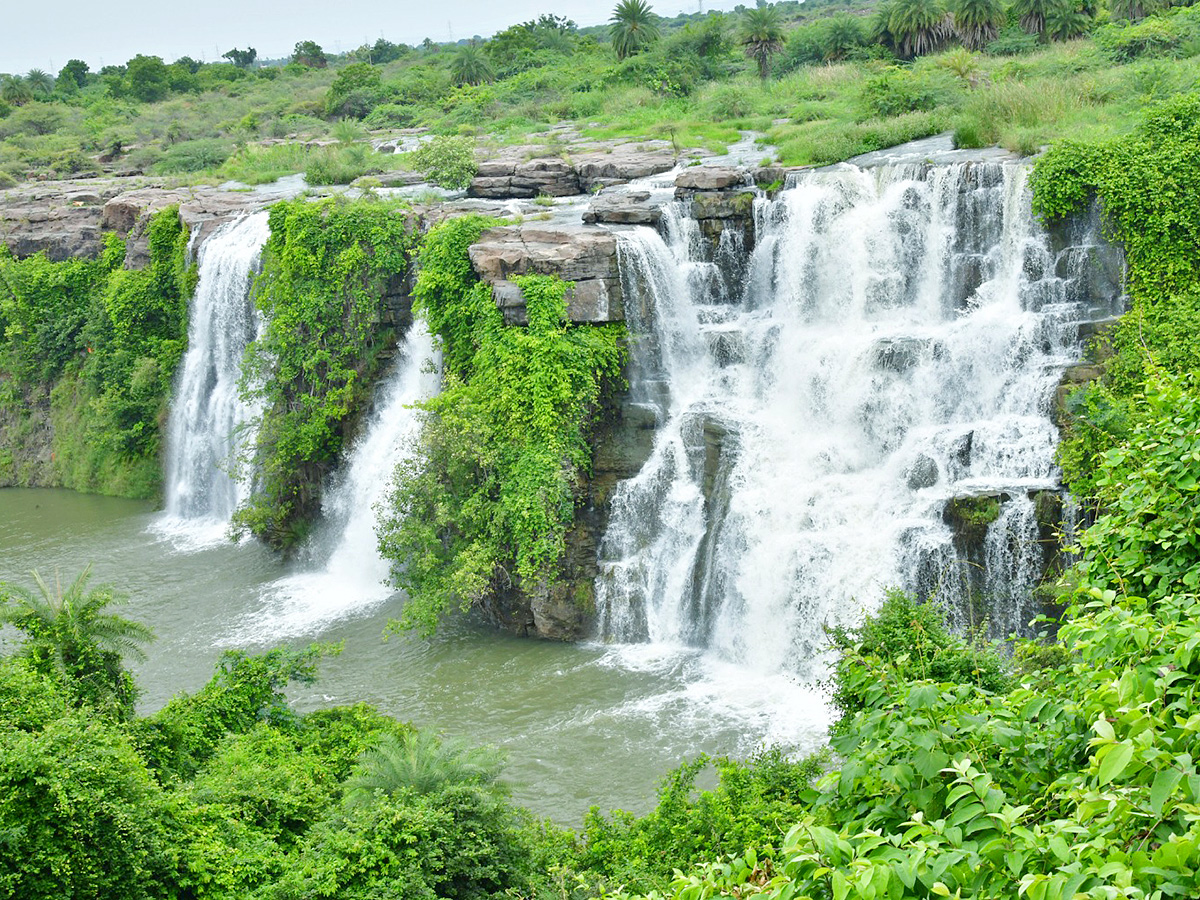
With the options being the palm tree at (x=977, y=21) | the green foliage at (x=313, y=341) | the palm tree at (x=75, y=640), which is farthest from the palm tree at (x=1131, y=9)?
→ the palm tree at (x=75, y=640)

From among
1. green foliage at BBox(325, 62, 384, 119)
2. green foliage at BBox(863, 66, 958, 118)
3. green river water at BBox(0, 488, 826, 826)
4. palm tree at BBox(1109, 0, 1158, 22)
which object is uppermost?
green foliage at BBox(325, 62, 384, 119)

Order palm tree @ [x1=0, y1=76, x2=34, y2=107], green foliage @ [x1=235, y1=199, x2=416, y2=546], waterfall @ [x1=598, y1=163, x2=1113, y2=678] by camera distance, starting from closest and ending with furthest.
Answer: waterfall @ [x1=598, y1=163, x2=1113, y2=678] < green foliage @ [x1=235, y1=199, x2=416, y2=546] < palm tree @ [x1=0, y1=76, x2=34, y2=107]

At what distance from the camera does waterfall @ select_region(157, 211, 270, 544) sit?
2727 centimetres

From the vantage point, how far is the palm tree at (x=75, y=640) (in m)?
13.8

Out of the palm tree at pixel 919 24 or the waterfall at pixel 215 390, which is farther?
the palm tree at pixel 919 24

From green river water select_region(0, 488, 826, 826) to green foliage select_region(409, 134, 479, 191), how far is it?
1120cm

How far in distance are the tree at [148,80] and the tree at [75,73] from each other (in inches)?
223

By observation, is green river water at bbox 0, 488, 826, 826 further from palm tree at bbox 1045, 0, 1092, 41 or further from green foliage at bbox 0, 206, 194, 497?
palm tree at bbox 1045, 0, 1092, 41

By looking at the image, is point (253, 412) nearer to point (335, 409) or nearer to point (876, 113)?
point (335, 409)

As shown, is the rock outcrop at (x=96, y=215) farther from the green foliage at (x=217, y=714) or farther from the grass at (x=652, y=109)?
the green foliage at (x=217, y=714)

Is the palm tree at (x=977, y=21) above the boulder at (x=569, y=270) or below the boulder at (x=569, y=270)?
above

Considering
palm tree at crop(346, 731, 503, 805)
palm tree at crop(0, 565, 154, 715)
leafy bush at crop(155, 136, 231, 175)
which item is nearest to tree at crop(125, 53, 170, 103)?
leafy bush at crop(155, 136, 231, 175)

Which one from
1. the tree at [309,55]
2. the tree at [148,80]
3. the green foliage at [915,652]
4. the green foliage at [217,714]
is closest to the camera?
the green foliage at [915,652]

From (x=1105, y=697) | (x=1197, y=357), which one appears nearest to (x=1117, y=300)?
(x=1197, y=357)
